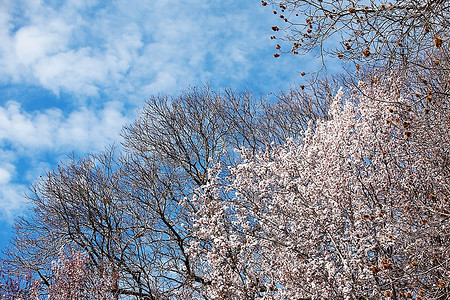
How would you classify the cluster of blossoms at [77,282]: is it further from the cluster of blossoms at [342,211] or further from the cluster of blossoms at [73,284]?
the cluster of blossoms at [342,211]

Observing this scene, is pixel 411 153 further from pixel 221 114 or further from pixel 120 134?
pixel 120 134

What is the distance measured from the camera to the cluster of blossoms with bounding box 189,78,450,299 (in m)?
5.30

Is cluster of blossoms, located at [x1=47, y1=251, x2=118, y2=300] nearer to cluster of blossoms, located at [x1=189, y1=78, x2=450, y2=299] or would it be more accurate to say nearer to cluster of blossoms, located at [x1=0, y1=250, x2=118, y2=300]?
cluster of blossoms, located at [x1=0, y1=250, x2=118, y2=300]

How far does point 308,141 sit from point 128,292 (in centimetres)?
604

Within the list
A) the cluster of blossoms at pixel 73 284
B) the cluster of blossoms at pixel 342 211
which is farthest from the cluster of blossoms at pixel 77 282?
the cluster of blossoms at pixel 342 211

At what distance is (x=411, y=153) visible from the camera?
6.11 meters

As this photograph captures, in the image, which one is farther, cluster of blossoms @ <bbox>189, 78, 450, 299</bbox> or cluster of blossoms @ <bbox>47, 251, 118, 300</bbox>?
cluster of blossoms @ <bbox>47, 251, 118, 300</bbox>

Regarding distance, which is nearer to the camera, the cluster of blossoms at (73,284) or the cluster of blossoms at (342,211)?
the cluster of blossoms at (342,211)

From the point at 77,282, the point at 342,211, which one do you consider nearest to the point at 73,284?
the point at 77,282

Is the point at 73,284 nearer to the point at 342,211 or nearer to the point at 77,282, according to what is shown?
the point at 77,282

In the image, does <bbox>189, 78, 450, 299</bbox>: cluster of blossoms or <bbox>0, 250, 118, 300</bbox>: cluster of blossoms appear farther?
<bbox>0, 250, 118, 300</bbox>: cluster of blossoms

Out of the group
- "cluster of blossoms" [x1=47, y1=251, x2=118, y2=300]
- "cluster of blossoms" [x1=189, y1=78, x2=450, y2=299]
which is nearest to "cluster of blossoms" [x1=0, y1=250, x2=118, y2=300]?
"cluster of blossoms" [x1=47, y1=251, x2=118, y2=300]

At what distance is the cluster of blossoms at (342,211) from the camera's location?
5305 mm

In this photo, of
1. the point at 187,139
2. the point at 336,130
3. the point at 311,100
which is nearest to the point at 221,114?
the point at 187,139
